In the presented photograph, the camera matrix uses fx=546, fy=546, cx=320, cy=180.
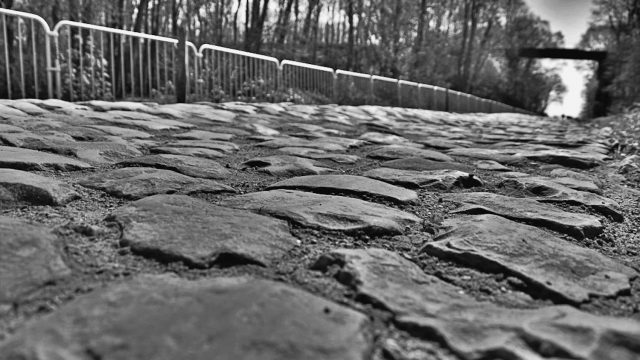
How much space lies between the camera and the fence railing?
6180 millimetres

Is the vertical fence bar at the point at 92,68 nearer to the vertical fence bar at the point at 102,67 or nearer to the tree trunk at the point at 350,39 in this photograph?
the vertical fence bar at the point at 102,67

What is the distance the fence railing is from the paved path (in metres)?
3.77

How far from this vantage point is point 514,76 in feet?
133

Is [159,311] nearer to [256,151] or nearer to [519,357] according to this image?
[519,357]

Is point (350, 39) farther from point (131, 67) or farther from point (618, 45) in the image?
point (618, 45)

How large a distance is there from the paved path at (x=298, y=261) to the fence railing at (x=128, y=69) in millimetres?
3766

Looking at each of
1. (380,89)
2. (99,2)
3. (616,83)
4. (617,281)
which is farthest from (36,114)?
(616,83)

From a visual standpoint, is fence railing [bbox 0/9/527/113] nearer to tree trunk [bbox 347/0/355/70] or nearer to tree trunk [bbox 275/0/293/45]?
tree trunk [bbox 347/0/355/70]

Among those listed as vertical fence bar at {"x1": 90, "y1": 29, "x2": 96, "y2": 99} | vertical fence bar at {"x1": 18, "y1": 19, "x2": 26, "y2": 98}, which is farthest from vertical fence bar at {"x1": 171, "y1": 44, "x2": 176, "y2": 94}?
vertical fence bar at {"x1": 18, "y1": 19, "x2": 26, "y2": 98}

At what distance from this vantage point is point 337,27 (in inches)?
1007

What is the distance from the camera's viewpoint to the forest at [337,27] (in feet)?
41.4

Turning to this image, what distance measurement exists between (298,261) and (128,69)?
746cm

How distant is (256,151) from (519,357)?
113 inches

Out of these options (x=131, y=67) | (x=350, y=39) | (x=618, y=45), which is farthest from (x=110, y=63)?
(x=618, y=45)
